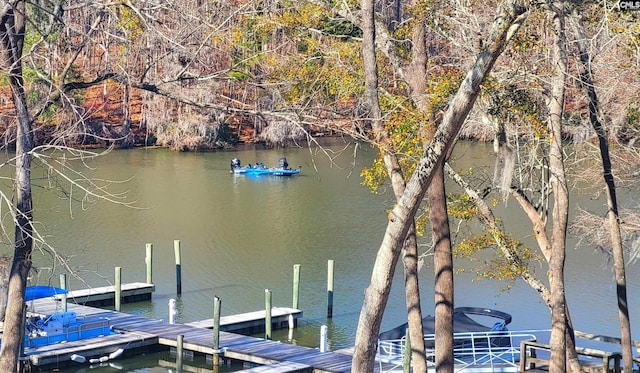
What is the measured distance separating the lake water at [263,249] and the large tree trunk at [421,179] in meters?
8.36

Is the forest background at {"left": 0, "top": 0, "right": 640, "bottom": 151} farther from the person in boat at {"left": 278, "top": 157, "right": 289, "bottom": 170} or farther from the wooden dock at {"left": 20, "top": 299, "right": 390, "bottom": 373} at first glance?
the person in boat at {"left": 278, "top": 157, "right": 289, "bottom": 170}

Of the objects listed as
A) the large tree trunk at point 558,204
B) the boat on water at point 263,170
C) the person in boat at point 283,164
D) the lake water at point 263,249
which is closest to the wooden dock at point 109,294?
the lake water at point 263,249

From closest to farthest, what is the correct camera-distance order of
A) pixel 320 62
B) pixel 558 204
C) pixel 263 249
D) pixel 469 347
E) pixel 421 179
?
pixel 421 179 → pixel 558 204 → pixel 320 62 → pixel 469 347 → pixel 263 249

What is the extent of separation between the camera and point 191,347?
2084 centimetres

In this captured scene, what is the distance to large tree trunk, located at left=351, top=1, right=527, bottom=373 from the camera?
8844 mm

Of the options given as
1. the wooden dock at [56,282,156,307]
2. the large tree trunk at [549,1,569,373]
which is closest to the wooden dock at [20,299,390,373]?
the wooden dock at [56,282,156,307]

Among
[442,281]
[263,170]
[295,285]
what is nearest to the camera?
[442,281]

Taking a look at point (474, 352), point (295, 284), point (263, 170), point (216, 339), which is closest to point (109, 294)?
point (295, 284)

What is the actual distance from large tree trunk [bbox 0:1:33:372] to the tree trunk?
5155 millimetres

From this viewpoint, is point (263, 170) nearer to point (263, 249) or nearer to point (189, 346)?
point (263, 249)

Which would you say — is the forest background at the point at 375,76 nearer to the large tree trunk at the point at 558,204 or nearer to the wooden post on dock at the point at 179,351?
the large tree trunk at the point at 558,204

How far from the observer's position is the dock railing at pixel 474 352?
19141mm

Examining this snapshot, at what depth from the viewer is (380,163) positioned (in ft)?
47.2

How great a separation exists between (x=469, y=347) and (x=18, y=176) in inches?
457
